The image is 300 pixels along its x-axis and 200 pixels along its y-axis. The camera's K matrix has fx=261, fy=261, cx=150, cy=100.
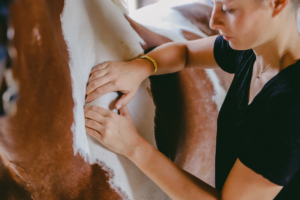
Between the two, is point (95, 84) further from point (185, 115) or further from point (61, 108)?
point (185, 115)

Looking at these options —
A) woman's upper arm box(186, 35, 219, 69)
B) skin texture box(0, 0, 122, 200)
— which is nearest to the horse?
skin texture box(0, 0, 122, 200)

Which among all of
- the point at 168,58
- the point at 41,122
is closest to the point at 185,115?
the point at 168,58

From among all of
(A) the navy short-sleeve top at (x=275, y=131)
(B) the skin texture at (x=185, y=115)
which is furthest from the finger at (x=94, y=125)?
(A) the navy short-sleeve top at (x=275, y=131)

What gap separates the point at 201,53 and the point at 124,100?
0.31 meters

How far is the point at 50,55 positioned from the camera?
45 cm

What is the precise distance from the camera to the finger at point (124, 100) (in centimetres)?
56

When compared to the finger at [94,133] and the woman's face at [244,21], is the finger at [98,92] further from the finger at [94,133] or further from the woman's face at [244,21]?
the woman's face at [244,21]

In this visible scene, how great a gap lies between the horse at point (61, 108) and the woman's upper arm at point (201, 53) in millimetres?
201

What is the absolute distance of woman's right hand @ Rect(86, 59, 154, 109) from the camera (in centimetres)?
54

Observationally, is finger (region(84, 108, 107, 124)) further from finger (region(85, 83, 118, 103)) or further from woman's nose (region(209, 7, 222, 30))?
woman's nose (region(209, 7, 222, 30))

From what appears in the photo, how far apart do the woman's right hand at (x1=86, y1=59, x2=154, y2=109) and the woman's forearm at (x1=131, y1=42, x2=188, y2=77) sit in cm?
4

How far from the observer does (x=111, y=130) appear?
0.52 meters

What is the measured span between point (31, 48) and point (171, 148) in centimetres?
45

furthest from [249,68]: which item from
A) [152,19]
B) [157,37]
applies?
[152,19]
